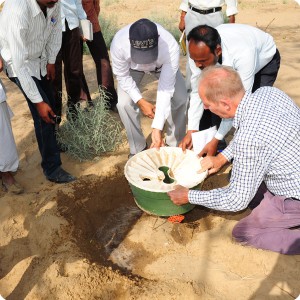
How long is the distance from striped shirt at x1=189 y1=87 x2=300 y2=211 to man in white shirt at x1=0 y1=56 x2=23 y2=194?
1757 mm

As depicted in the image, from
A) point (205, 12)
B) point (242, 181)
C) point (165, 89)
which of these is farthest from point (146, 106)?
point (205, 12)

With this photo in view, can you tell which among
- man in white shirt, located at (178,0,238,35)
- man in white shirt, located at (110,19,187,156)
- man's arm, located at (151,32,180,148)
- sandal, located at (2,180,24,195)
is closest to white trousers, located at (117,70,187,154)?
man in white shirt, located at (110,19,187,156)

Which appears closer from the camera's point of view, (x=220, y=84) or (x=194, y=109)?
(x=220, y=84)

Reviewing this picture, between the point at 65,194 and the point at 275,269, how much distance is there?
1.84 m

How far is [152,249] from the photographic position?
9.54 ft

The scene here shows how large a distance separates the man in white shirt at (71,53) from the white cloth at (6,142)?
0.82m

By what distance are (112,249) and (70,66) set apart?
2.16 m

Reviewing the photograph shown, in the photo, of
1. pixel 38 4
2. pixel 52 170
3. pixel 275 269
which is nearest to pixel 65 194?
pixel 52 170

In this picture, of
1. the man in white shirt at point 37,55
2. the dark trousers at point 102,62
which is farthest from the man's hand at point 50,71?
the dark trousers at point 102,62

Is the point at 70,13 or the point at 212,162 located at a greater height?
the point at 70,13

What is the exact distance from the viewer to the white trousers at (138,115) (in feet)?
11.5

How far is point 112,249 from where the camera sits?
2.98 m

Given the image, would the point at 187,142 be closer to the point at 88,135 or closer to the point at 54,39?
the point at 88,135

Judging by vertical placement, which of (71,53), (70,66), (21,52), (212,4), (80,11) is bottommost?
(70,66)
